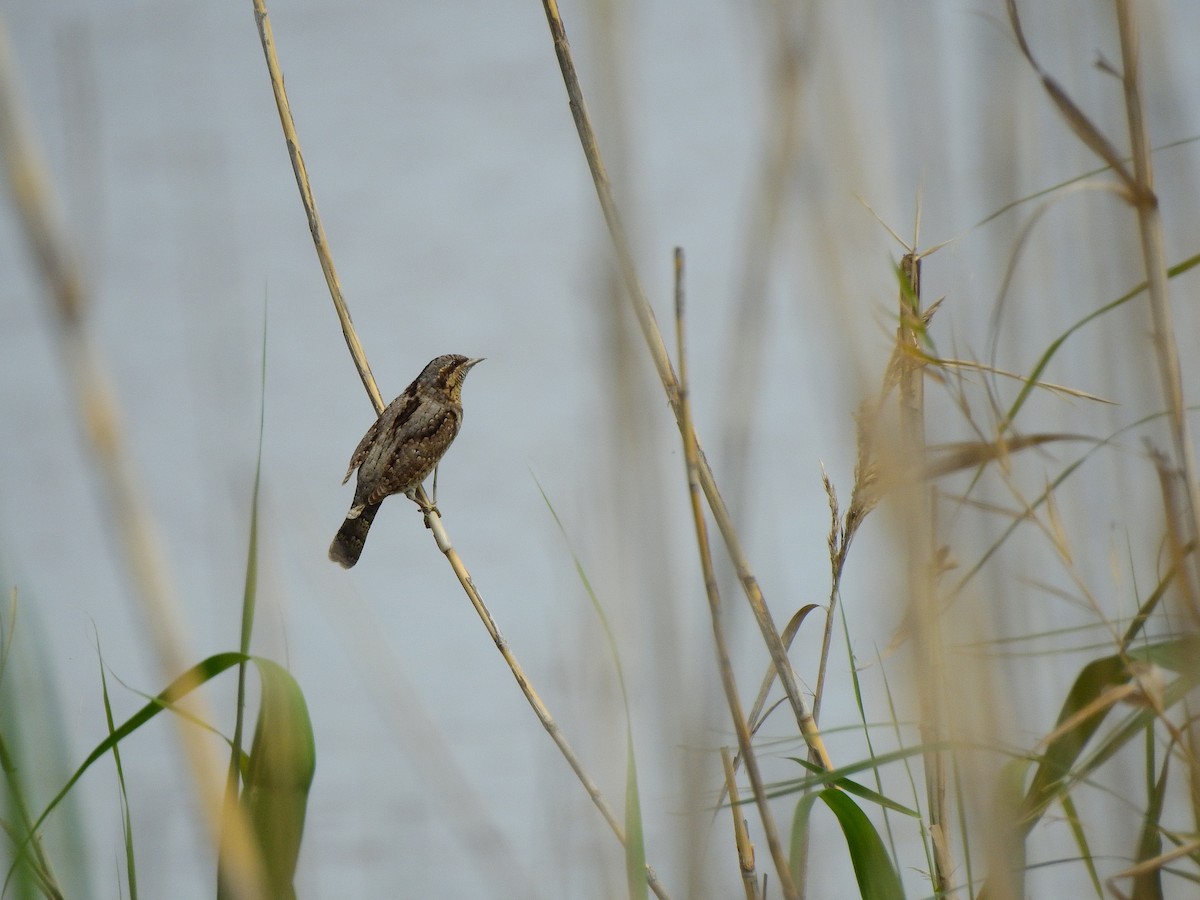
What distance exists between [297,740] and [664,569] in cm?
49

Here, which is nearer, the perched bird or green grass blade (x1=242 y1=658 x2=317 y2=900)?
green grass blade (x1=242 y1=658 x2=317 y2=900)

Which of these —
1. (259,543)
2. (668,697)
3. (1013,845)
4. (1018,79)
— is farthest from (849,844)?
(1018,79)

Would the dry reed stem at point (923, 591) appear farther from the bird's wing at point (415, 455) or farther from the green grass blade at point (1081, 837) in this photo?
the bird's wing at point (415, 455)

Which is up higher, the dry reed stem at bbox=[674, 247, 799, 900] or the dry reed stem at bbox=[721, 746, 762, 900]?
the dry reed stem at bbox=[674, 247, 799, 900]

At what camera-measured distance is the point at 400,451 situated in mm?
3205

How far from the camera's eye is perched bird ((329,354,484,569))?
3.17 metres

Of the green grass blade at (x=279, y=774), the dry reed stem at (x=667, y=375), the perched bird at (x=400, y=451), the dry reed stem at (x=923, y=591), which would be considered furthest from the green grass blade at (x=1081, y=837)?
the perched bird at (x=400, y=451)

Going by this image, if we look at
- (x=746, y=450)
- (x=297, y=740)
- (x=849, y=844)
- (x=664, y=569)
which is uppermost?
(x=746, y=450)

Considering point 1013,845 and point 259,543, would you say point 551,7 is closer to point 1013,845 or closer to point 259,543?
point 259,543

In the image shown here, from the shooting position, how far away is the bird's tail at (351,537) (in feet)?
10.8

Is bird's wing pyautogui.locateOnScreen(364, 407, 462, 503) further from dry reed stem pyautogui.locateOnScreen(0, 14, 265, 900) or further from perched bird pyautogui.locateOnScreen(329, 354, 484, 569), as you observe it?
dry reed stem pyautogui.locateOnScreen(0, 14, 265, 900)

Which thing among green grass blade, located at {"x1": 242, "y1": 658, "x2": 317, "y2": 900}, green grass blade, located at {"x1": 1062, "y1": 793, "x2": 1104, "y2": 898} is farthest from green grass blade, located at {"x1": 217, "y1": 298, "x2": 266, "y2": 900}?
green grass blade, located at {"x1": 1062, "y1": 793, "x2": 1104, "y2": 898}

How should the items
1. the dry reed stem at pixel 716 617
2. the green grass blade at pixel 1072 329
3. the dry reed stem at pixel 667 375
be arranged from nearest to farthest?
the dry reed stem at pixel 716 617, the green grass blade at pixel 1072 329, the dry reed stem at pixel 667 375

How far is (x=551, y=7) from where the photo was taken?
4.17 feet
